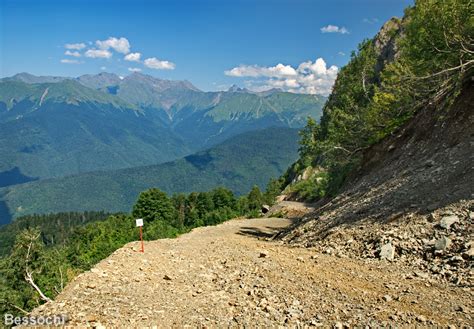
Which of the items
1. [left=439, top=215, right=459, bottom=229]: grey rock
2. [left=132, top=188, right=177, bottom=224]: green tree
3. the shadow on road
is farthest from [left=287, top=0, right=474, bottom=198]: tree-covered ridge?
[left=132, top=188, right=177, bottom=224]: green tree

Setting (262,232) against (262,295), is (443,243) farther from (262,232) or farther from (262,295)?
(262,232)

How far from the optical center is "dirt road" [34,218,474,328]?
890cm

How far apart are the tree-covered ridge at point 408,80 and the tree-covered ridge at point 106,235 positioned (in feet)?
83.9

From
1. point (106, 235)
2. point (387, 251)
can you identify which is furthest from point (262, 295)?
point (106, 235)

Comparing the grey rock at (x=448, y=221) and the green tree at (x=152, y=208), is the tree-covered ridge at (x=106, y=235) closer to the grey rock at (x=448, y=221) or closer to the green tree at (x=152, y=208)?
the green tree at (x=152, y=208)

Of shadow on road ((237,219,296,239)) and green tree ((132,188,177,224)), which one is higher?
shadow on road ((237,219,296,239))

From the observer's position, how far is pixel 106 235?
77.6 m

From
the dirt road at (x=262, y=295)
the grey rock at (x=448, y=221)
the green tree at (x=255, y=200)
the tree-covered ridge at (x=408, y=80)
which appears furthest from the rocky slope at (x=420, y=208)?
the green tree at (x=255, y=200)

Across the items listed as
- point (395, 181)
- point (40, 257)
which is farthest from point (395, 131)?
point (40, 257)

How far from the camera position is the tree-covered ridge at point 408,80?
19.5 meters

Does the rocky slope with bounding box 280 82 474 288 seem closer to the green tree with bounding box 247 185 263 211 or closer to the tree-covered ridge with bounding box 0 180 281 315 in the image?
the tree-covered ridge with bounding box 0 180 281 315

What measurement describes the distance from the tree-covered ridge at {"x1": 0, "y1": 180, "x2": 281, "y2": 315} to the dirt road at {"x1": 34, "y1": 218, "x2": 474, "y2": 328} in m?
19.3

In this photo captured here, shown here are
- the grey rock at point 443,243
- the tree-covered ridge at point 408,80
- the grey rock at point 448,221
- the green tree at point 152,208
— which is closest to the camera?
the grey rock at point 443,243

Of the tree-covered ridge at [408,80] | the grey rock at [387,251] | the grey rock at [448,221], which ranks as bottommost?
the grey rock at [387,251]
